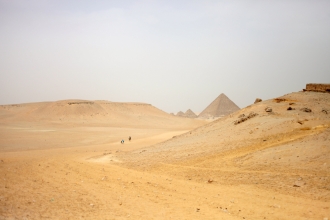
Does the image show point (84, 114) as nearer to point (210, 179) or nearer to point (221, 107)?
point (221, 107)

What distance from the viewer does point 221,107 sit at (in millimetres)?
74062

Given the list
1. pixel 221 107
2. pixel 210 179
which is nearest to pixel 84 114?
pixel 221 107

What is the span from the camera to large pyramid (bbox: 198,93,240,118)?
7312cm

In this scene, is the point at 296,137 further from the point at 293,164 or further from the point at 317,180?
the point at 317,180

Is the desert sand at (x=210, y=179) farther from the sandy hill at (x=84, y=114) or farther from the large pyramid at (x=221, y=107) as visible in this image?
the large pyramid at (x=221, y=107)

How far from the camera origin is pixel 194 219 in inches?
245

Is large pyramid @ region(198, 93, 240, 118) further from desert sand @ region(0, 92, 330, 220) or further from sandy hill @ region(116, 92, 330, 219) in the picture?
desert sand @ region(0, 92, 330, 220)

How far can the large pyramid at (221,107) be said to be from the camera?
73.1 metres

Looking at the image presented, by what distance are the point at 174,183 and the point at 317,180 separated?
4.51 m

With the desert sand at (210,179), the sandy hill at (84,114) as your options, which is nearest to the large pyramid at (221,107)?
the sandy hill at (84,114)

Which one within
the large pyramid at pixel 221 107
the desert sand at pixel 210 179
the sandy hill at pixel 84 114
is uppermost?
the large pyramid at pixel 221 107

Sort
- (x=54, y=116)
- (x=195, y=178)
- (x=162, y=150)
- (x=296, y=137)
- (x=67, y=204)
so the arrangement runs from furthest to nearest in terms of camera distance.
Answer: (x=54, y=116) → (x=162, y=150) → (x=296, y=137) → (x=195, y=178) → (x=67, y=204)

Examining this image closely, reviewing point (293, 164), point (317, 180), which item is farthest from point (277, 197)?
point (293, 164)

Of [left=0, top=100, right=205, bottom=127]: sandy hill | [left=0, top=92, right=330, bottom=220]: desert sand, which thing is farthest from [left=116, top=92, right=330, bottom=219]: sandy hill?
[left=0, top=100, right=205, bottom=127]: sandy hill
